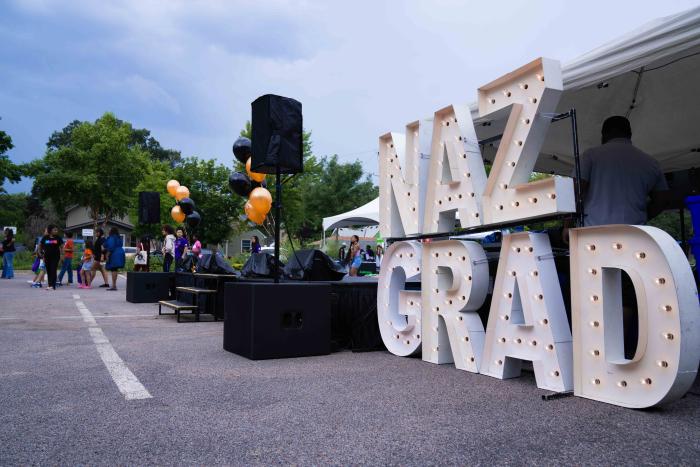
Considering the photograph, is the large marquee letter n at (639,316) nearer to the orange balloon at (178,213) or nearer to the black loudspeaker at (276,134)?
the black loudspeaker at (276,134)

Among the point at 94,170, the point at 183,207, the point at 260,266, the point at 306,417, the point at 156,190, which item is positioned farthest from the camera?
the point at 94,170

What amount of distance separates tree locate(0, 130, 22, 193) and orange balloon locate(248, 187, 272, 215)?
811 inches

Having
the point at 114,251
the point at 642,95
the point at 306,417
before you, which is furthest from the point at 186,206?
the point at 306,417

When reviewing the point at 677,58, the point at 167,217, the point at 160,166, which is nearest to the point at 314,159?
the point at 167,217

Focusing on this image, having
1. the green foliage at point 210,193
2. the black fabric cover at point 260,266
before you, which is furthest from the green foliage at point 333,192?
the black fabric cover at point 260,266

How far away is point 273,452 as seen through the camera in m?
2.41

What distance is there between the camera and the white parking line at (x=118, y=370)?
352 cm

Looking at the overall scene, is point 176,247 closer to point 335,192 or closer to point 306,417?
point 306,417

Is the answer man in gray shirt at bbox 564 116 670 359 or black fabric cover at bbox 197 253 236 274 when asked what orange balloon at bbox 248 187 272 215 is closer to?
black fabric cover at bbox 197 253 236 274

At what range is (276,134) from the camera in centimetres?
532

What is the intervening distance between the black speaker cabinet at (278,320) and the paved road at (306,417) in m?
0.19

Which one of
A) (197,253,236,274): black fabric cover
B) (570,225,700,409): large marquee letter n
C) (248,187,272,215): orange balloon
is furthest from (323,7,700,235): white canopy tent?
(248,187,272,215): orange balloon

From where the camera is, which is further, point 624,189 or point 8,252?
point 8,252

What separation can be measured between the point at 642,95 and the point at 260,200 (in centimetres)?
731
